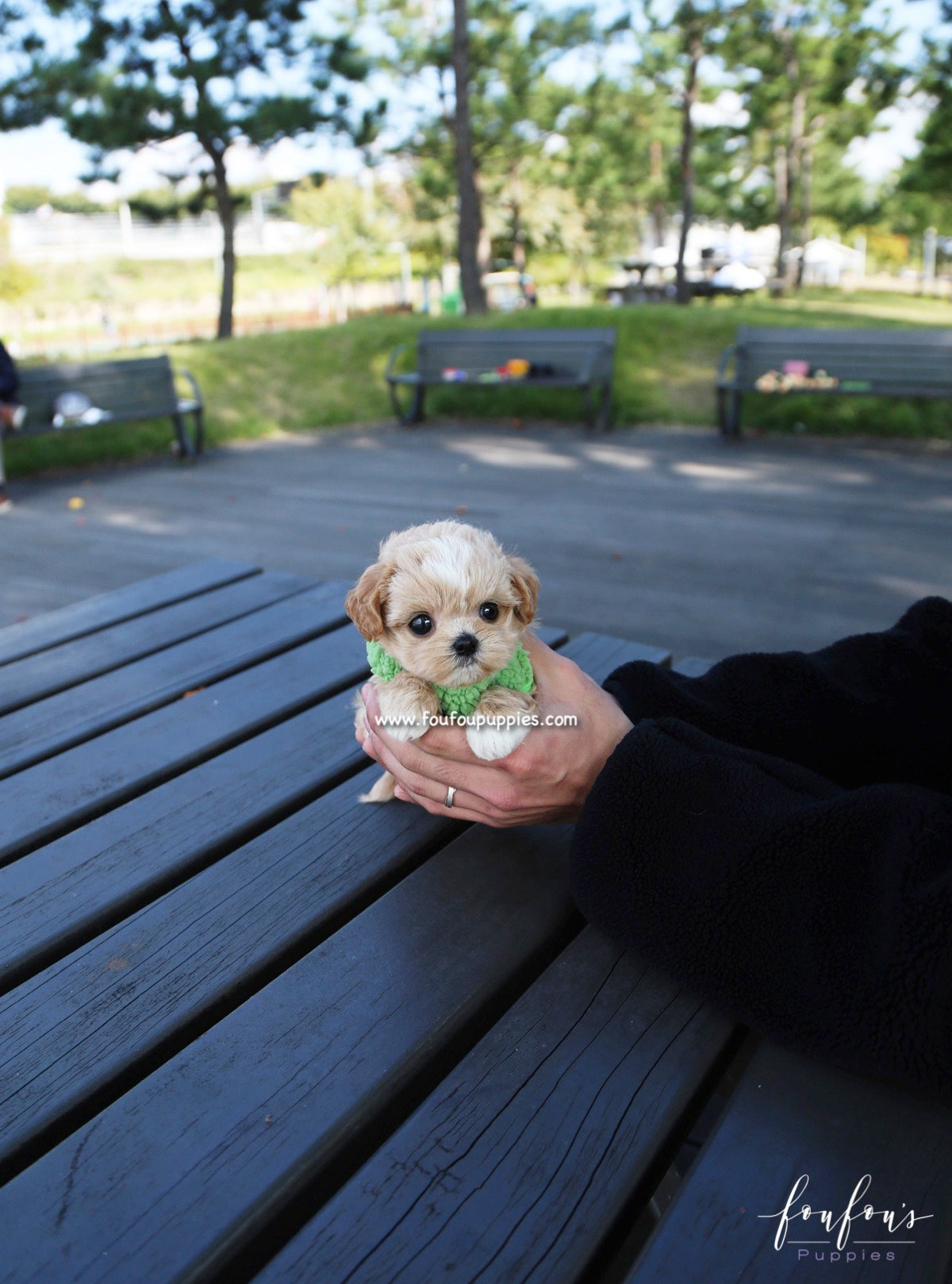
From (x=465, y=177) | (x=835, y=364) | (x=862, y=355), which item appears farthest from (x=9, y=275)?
(x=862, y=355)

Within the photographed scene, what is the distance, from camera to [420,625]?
1.69m

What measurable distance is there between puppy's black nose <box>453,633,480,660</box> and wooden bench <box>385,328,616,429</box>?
9.57 meters

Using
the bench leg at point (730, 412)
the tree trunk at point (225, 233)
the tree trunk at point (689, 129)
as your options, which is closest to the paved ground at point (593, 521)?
the bench leg at point (730, 412)

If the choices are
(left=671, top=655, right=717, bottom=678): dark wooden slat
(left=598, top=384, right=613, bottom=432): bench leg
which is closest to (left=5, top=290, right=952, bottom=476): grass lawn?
(left=598, top=384, right=613, bottom=432): bench leg

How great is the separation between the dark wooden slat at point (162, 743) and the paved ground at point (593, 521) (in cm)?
286

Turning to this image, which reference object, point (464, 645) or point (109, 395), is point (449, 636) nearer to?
point (464, 645)

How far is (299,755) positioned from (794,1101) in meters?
1.19

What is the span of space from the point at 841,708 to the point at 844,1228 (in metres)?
0.97

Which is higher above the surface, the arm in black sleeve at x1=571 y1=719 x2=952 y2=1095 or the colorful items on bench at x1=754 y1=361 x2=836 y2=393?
the colorful items on bench at x1=754 y1=361 x2=836 y2=393

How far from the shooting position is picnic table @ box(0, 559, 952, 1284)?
105 cm

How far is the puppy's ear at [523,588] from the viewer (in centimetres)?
177

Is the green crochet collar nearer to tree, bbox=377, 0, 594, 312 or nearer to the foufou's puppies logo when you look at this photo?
the foufou's puppies logo

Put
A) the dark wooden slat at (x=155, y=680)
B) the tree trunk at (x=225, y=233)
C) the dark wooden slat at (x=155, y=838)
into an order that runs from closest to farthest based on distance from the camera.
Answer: the dark wooden slat at (x=155, y=838)
the dark wooden slat at (x=155, y=680)
the tree trunk at (x=225, y=233)

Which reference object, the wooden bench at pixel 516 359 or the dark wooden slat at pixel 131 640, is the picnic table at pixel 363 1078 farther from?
the wooden bench at pixel 516 359
